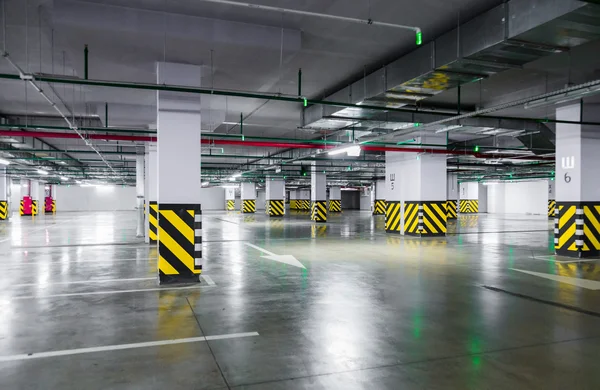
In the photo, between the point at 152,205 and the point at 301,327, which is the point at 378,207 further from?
the point at 301,327

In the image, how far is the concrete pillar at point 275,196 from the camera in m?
37.4

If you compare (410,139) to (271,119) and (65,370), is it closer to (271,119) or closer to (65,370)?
(271,119)

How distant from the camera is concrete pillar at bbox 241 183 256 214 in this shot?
4452 cm

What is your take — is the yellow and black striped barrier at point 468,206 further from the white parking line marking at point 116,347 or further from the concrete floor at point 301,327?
the white parking line marking at point 116,347

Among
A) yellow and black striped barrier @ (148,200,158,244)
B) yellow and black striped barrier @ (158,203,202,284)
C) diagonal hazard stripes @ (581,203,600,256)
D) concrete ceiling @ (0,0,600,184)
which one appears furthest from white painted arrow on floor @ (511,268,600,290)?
yellow and black striped barrier @ (148,200,158,244)

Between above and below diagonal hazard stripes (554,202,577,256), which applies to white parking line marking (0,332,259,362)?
below

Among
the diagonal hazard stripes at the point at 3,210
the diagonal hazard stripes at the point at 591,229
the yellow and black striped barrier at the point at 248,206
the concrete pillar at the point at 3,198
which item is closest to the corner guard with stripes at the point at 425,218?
the diagonal hazard stripes at the point at 591,229

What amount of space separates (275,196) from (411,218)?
862 inches

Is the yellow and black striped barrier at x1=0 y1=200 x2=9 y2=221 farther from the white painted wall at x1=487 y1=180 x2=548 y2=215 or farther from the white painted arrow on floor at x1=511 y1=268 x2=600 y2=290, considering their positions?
the white painted wall at x1=487 y1=180 x2=548 y2=215

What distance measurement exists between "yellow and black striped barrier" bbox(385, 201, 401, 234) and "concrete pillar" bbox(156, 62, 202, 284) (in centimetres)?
1180

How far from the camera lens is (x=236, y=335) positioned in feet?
15.6

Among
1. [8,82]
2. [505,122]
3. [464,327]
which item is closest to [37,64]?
[8,82]

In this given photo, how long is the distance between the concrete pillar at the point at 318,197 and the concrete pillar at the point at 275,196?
24.0 ft

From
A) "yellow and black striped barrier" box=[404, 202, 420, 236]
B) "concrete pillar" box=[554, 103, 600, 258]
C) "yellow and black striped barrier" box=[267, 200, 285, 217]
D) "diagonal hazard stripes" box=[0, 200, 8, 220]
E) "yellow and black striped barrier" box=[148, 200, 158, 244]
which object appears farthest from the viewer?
"yellow and black striped barrier" box=[267, 200, 285, 217]
